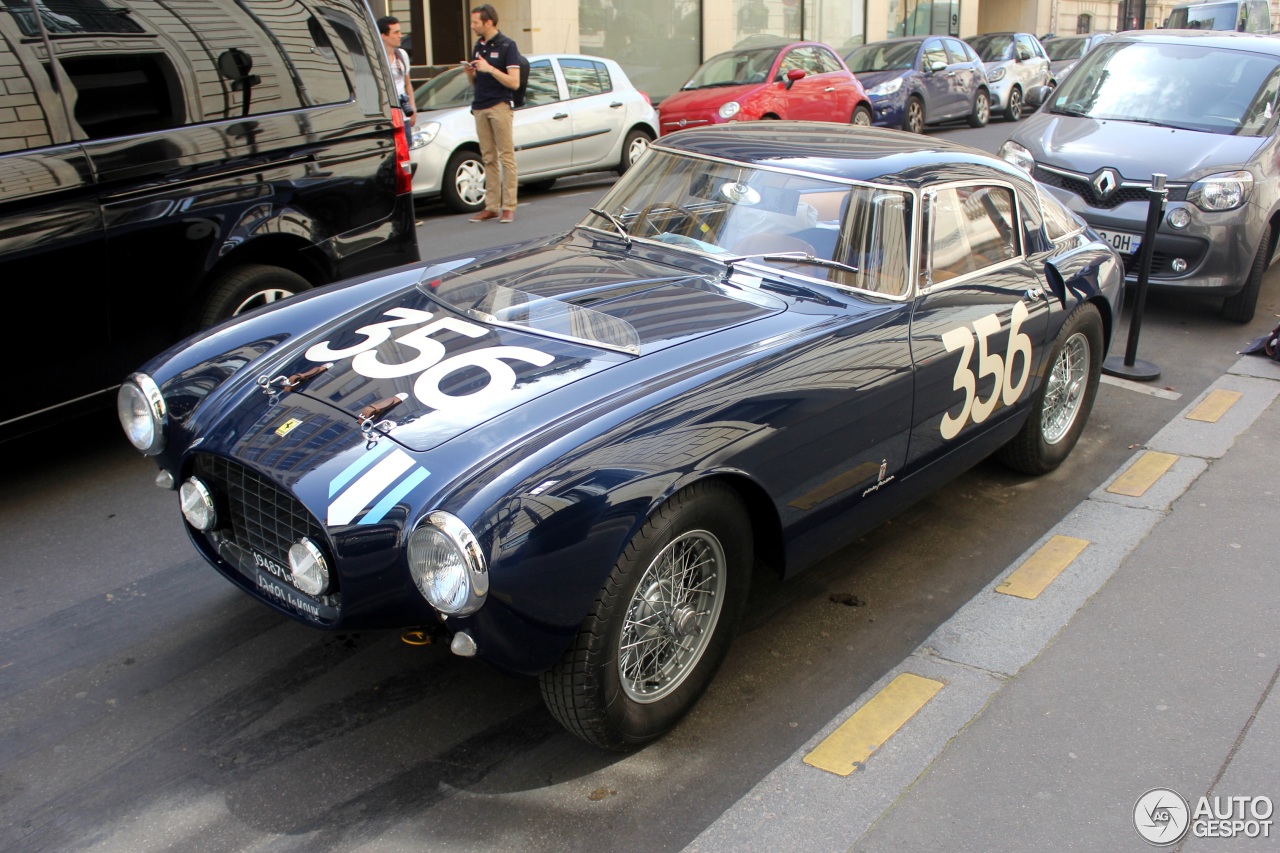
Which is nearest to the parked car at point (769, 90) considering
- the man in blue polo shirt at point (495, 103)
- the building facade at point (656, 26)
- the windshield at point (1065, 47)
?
the man in blue polo shirt at point (495, 103)

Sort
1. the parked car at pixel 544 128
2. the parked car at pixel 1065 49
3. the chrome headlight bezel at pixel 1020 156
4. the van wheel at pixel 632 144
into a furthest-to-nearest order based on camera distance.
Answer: the parked car at pixel 1065 49 < the van wheel at pixel 632 144 < the parked car at pixel 544 128 < the chrome headlight bezel at pixel 1020 156

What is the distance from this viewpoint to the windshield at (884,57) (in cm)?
1709

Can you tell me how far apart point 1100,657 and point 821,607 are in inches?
35.5

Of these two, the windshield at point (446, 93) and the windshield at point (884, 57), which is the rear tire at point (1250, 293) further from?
the windshield at point (884, 57)

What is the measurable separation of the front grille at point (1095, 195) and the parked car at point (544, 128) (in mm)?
5621

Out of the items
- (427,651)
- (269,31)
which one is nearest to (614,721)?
(427,651)

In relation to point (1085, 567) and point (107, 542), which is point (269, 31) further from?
point (1085, 567)

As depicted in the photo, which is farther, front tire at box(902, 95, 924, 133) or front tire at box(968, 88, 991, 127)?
front tire at box(968, 88, 991, 127)

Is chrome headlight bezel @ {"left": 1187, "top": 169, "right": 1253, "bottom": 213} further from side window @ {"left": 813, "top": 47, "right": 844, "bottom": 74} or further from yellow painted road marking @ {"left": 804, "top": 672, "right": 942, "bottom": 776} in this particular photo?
side window @ {"left": 813, "top": 47, "right": 844, "bottom": 74}

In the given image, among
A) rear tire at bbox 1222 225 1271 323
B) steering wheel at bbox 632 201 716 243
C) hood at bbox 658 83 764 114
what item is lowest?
rear tire at bbox 1222 225 1271 323

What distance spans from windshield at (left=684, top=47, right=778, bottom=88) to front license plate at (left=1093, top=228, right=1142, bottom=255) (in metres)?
7.51

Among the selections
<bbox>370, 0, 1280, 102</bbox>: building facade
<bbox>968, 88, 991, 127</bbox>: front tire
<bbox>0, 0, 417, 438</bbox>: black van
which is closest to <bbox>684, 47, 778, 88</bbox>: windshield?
<bbox>370, 0, 1280, 102</bbox>: building facade

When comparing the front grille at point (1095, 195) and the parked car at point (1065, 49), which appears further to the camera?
the parked car at point (1065, 49)

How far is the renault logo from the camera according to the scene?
716 cm
